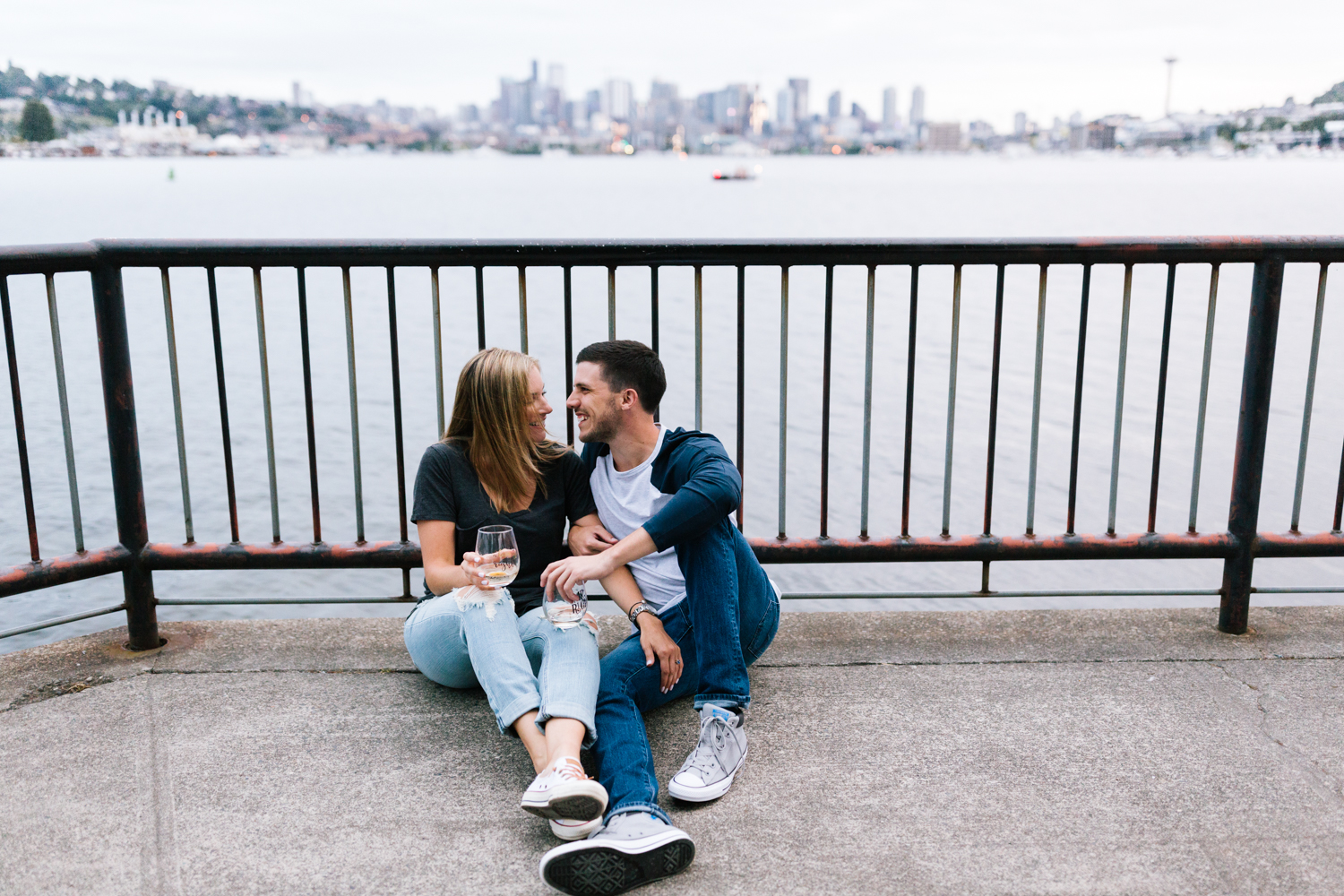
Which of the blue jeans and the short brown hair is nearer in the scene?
the blue jeans

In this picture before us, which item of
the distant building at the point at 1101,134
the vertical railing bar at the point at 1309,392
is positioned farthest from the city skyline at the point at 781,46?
the vertical railing bar at the point at 1309,392

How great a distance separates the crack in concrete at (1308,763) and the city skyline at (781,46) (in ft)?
291

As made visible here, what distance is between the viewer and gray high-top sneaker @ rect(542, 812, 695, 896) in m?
2.40

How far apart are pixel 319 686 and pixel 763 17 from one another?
15875 cm

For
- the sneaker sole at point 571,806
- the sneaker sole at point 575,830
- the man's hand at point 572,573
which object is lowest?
the sneaker sole at point 575,830

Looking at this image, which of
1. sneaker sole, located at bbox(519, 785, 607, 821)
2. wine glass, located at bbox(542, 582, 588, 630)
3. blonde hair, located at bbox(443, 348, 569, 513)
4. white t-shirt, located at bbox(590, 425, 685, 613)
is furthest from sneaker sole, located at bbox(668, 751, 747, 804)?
blonde hair, located at bbox(443, 348, 569, 513)

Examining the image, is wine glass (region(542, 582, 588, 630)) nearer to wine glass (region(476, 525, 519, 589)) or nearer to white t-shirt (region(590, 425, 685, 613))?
wine glass (region(476, 525, 519, 589))

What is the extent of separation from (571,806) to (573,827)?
0.06 m

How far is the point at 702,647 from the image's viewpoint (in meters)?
3.09

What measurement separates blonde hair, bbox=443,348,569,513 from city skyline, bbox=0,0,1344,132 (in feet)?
294

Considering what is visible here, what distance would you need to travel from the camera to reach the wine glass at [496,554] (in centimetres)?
297

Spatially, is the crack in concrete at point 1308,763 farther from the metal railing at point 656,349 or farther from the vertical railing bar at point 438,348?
the vertical railing bar at point 438,348

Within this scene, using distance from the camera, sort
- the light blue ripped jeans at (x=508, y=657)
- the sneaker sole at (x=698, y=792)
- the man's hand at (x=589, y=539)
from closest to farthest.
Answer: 1. the sneaker sole at (x=698, y=792)
2. the light blue ripped jeans at (x=508, y=657)
3. the man's hand at (x=589, y=539)

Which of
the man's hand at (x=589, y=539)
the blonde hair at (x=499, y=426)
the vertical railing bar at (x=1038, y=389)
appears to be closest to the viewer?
the blonde hair at (x=499, y=426)
